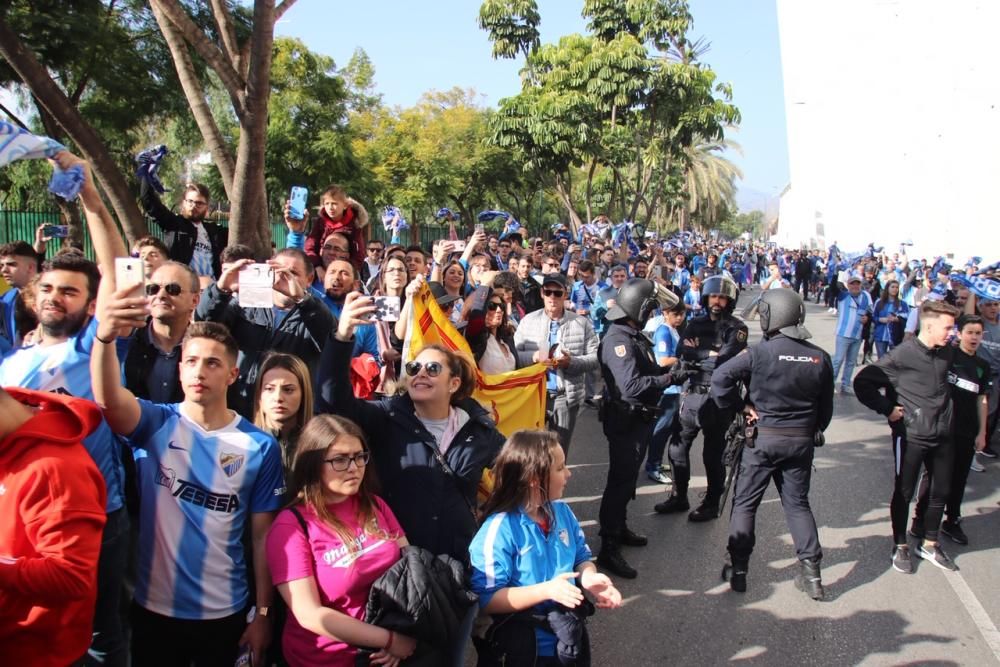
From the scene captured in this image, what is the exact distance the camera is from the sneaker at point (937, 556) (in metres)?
→ 5.23

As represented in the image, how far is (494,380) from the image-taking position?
5082 millimetres

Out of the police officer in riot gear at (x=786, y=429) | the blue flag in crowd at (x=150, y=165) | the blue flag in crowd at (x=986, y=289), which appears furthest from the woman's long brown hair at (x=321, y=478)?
the blue flag in crowd at (x=986, y=289)

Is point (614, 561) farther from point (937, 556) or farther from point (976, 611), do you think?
point (937, 556)

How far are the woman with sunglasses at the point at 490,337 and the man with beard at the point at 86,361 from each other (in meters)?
2.53

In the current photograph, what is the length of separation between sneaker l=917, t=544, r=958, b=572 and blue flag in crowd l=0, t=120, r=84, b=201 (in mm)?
5712

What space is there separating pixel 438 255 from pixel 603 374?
1519mm

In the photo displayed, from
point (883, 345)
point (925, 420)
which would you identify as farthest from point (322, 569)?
point (883, 345)

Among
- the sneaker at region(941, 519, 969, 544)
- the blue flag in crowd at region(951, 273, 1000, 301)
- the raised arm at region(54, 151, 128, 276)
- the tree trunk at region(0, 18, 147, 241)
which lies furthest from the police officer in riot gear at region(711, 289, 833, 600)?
the tree trunk at region(0, 18, 147, 241)

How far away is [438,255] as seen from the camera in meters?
5.59

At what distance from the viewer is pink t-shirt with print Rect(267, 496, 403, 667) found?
2676mm

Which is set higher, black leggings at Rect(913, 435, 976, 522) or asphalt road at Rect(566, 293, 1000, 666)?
black leggings at Rect(913, 435, 976, 522)

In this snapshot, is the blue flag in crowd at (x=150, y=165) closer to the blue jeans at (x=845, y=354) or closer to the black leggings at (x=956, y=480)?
the black leggings at (x=956, y=480)

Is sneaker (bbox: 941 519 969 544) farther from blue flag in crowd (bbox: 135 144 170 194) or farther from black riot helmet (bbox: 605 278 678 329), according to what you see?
blue flag in crowd (bbox: 135 144 170 194)

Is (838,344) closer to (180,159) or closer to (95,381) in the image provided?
(95,381)
